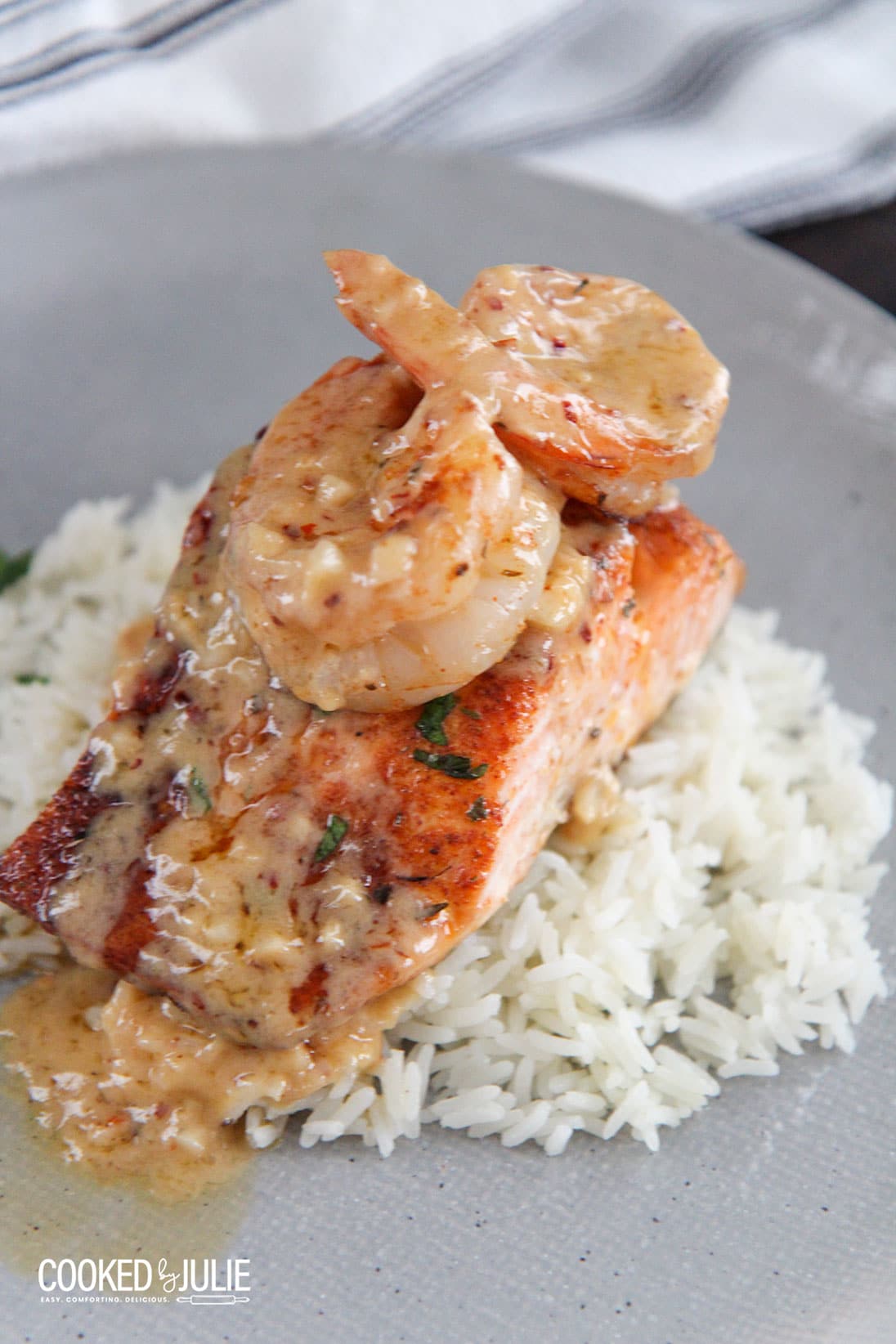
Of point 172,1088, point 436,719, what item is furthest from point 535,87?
point 172,1088

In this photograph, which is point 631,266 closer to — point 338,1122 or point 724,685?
point 724,685

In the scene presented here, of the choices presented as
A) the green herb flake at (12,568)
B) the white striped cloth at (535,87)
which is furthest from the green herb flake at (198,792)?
the white striped cloth at (535,87)

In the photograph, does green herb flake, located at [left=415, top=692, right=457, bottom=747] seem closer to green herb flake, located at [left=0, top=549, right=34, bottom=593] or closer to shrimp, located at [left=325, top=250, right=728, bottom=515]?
shrimp, located at [left=325, top=250, right=728, bottom=515]

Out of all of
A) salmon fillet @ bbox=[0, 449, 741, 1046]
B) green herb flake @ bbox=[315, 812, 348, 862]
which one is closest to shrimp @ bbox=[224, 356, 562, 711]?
salmon fillet @ bbox=[0, 449, 741, 1046]

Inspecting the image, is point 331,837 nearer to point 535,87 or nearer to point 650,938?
point 650,938

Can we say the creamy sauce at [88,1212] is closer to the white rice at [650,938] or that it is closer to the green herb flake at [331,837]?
the white rice at [650,938]

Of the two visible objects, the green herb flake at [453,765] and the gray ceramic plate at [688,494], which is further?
the green herb flake at [453,765]
